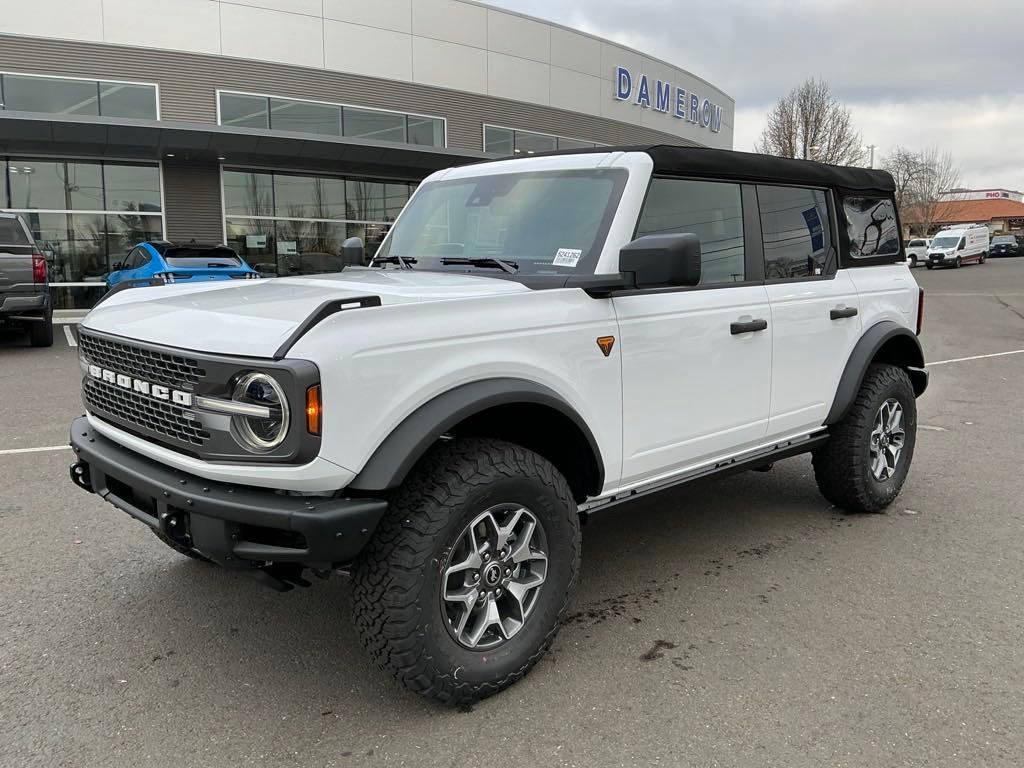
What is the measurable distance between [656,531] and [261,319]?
2.75m

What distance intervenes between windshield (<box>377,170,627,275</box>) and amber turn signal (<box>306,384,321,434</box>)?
1275 mm

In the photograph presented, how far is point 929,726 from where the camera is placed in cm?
264

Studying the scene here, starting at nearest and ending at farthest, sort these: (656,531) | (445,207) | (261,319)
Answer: (261,319) → (445,207) → (656,531)

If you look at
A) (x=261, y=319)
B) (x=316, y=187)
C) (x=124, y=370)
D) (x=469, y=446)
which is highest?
(x=316, y=187)

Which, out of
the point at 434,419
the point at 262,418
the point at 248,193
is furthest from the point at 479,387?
the point at 248,193

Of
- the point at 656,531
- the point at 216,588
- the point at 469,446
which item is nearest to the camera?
the point at 469,446

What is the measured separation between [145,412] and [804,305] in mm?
3110

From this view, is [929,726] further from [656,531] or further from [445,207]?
[445,207]

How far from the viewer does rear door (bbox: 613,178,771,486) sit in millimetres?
3291

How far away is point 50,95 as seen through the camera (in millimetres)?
17453

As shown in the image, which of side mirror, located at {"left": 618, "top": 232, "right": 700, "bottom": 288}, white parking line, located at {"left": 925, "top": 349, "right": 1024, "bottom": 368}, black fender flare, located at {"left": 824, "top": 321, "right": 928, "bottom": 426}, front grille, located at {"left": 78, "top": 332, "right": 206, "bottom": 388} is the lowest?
white parking line, located at {"left": 925, "top": 349, "right": 1024, "bottom": 368}

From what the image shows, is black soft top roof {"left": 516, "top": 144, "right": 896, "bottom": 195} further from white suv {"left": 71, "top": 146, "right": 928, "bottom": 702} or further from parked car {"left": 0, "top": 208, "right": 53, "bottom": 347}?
parked car {"left": 0, "top": 208, "right": 53, "bottom": 347}

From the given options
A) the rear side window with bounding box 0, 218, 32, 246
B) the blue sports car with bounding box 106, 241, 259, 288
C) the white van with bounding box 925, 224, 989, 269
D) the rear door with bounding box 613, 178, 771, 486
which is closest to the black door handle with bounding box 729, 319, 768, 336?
the rear door with bounding box 613, 178, 771, 486

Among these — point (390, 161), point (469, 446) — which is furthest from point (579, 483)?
point (390, 161)
